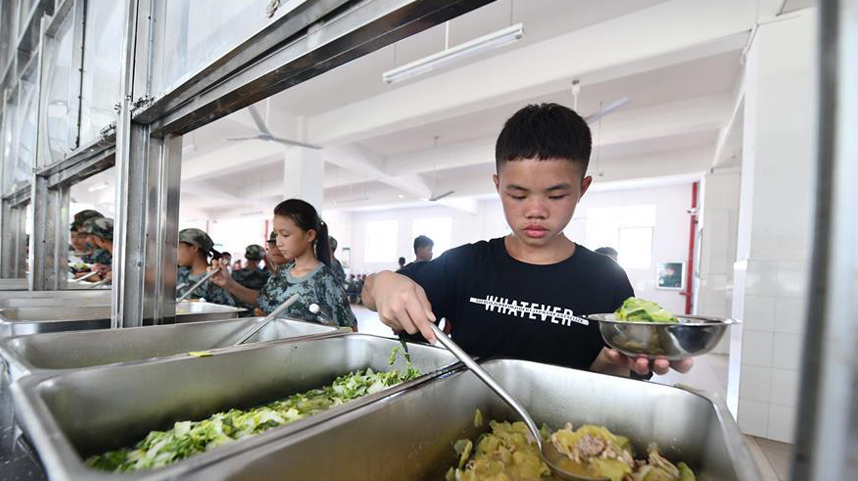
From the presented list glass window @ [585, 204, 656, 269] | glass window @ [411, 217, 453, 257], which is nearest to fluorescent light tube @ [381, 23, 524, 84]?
glass window @ [585, 204, 656, 269]

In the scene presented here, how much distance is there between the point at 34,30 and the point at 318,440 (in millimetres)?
4356

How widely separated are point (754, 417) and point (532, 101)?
13.3 ft

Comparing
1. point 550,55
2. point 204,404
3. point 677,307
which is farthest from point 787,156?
point 677,307

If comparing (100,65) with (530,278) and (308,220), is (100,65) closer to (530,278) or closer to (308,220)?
(308,220)

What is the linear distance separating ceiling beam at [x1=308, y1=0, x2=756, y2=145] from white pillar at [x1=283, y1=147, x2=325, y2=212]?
4.39 feet

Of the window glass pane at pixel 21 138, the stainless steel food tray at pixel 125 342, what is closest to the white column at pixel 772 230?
the stainless steel food tray at pixel 125 342

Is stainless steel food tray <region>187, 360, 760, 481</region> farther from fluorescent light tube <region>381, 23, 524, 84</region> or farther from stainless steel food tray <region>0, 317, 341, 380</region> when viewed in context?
fluorescent light tube <region>381, 23, 524, 84</region>

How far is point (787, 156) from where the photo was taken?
301cm

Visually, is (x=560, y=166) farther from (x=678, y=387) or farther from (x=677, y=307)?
(x=677, y=307)

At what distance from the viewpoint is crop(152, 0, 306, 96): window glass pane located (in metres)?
0.91

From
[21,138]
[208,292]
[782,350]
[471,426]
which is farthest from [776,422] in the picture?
[21,138]

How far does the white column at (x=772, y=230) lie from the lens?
298 centimetres

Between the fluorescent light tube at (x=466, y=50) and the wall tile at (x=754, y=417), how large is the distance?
11.4ft

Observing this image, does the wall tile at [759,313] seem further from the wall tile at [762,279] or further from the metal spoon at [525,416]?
the metal spoon at [525,416]
